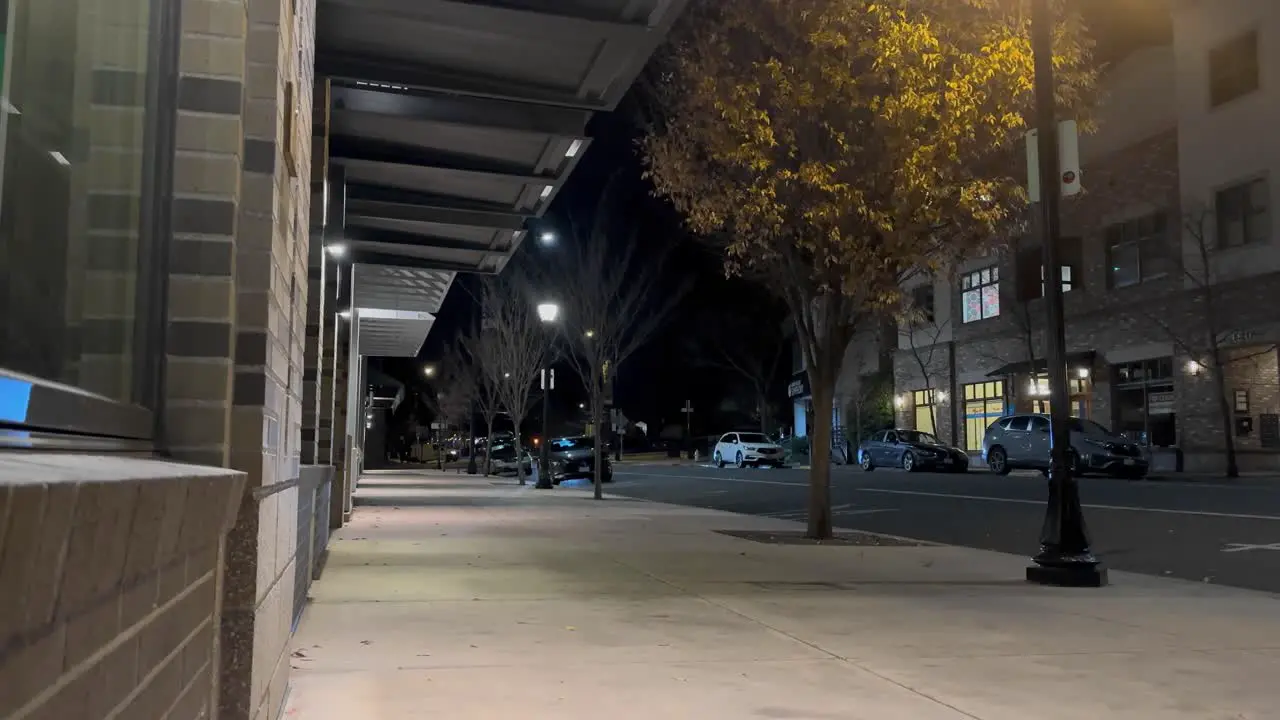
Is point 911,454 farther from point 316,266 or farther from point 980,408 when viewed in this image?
point 316,266

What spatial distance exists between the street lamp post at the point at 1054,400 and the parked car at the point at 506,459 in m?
35.2

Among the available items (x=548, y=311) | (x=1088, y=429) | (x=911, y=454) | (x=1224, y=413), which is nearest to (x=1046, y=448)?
(x=1088, y=429)

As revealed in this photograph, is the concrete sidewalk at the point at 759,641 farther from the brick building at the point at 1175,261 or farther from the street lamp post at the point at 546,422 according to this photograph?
the brick building at the point at 1175,261

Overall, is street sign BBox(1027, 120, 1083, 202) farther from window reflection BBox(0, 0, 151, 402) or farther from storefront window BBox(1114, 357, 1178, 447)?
storefront window BBox(1114, 357, 1178, 447)

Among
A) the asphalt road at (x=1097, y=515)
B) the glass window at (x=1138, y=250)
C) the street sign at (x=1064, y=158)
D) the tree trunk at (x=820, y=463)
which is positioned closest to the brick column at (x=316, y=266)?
the street sign at (x=1064, y=158)

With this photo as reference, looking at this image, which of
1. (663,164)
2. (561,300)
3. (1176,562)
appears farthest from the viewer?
(561,300)

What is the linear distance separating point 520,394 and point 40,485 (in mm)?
35982

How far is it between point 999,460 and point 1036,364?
9.88 m

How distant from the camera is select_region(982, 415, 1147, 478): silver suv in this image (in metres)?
27.3

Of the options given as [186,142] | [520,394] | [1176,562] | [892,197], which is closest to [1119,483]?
[1176,562]

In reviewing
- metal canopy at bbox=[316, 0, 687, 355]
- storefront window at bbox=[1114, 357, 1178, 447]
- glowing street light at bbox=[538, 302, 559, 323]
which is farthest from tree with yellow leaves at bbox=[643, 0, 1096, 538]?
storefront window at bbox=[1114, 357, 1178, 447]

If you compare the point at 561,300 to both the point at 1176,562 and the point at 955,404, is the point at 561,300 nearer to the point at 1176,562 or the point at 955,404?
the point at 1176,562

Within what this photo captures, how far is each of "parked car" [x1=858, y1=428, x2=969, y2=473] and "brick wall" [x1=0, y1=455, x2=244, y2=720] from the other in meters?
34.7

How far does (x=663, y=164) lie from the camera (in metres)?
14.2
